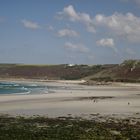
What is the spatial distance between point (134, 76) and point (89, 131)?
263 feet

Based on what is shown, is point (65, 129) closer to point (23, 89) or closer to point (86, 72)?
point (23, 89)

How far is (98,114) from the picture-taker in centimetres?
2884

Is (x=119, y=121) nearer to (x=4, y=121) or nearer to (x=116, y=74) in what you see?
(x=4, y=121)

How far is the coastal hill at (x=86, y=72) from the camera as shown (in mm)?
102631

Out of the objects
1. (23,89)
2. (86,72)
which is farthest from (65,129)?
(86,72)

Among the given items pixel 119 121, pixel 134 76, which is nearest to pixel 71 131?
pixel 119 121

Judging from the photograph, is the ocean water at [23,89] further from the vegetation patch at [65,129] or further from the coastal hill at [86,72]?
the vegetation patch at [65,129]

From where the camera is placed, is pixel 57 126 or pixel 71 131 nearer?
pixel 71 131

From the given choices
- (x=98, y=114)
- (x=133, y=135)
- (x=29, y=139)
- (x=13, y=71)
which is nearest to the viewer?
(x=29, y=139)

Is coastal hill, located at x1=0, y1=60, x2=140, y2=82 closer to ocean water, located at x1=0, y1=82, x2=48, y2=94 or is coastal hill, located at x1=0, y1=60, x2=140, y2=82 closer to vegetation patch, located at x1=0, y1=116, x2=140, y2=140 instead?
ocean water, located at x1=0, y1=82, x2=48, y2=94

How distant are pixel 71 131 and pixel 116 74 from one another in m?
86.9

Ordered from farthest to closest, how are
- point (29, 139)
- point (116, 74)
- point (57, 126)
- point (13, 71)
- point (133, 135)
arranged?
1. point (13, 71)
2. point (116, 74)
3. point (57, 126)
4. point (133, 135)
5. point (29, 139)

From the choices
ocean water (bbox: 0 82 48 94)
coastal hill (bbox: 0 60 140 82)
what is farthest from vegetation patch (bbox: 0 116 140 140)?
coastal hill (bbox: 0 60 140 82)

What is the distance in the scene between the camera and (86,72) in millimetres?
140875
